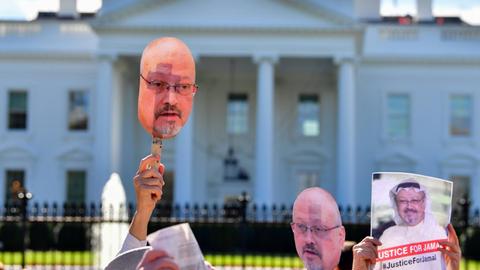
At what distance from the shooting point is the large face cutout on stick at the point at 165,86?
284 centimetres

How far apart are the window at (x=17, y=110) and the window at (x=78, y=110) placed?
1.90 m

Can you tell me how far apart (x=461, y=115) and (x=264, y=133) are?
31.0ft

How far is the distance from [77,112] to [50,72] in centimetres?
201

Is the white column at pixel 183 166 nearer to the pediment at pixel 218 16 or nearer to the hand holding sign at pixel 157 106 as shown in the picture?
the pediment at pixel 218 16

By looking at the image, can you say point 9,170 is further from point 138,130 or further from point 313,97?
point 313,97

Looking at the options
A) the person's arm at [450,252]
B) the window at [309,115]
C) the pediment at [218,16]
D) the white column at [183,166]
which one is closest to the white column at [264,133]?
the pediment at [218,16]

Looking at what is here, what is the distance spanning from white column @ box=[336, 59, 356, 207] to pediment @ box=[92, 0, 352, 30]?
1827 mm

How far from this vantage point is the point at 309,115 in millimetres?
32656

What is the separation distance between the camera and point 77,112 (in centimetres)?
3278

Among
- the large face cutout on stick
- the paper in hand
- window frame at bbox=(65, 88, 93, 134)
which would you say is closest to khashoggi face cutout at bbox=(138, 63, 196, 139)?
the large face cutout on stick

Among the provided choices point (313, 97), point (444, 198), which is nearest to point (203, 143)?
point (313, 97)

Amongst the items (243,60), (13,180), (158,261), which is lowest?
(13,180)

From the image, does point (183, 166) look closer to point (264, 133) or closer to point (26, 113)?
point (264, 133)

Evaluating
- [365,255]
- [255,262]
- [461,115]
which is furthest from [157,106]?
[461,115]
